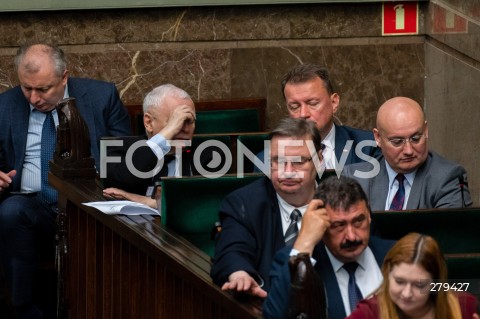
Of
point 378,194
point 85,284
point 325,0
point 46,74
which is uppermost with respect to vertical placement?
point 325,0

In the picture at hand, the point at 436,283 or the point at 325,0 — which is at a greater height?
the point at 325,0

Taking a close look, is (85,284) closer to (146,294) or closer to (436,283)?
(146,294)

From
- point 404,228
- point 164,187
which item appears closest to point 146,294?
point 164,187

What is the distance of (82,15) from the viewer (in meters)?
8.23

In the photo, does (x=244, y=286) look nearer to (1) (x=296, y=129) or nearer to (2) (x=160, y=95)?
(1) (x=296, y=129)

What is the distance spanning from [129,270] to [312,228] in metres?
1.30

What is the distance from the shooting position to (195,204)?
5.59 metres

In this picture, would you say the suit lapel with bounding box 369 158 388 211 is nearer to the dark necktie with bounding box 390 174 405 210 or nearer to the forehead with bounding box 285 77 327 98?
the dark necktie with bounding box 390 174 405 210

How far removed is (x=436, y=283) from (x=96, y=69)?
4.74 m

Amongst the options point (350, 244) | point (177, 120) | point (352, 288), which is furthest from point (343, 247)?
point (177, 120)

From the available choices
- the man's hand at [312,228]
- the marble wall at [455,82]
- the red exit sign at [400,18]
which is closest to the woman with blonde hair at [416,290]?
the man's hand at [312,228]

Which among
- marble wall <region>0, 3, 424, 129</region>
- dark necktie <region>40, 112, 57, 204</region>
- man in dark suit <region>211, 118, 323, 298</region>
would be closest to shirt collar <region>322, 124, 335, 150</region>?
man in dark suit <region>211, 118, 323, 298</region>

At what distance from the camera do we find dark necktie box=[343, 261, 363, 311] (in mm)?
4367

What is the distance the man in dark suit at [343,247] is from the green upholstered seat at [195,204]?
120 centimetres
